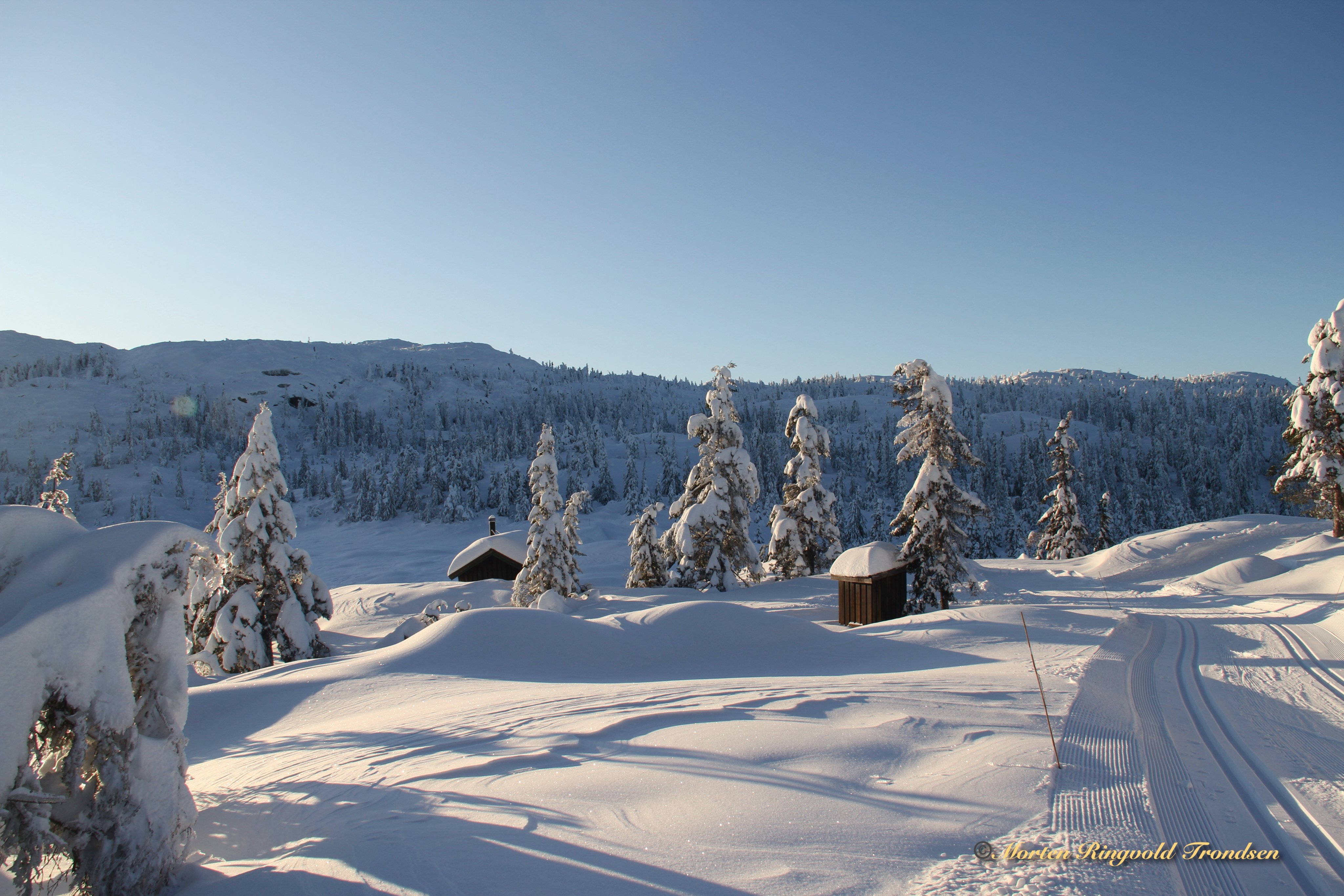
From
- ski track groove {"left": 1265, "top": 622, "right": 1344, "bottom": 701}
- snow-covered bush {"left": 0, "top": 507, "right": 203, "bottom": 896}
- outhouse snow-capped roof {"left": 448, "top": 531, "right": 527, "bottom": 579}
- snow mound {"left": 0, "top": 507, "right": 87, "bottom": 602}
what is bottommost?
outhouse snow-capped roof {"left": 448, "top": 531, "right": 527, "bottom": 579}

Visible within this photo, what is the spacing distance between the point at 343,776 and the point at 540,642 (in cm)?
768

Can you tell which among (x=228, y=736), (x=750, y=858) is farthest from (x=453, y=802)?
(x=228, y=736)

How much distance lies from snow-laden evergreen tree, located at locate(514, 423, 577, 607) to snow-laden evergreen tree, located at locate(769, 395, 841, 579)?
10.00 metres

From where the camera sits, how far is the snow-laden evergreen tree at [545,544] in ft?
91.0

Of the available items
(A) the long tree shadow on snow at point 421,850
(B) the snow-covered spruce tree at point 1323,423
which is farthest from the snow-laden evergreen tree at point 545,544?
(B) the snow-covered spruce tree at point 1323,423

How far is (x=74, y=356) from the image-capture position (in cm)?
19650

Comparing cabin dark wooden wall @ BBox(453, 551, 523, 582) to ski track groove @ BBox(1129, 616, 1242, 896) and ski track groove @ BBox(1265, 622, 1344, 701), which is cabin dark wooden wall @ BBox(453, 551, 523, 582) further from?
ski track groove @ BBox(1129, 616, 1242, 896)

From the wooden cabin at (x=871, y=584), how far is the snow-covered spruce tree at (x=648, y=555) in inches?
507

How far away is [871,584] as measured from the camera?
19.8m

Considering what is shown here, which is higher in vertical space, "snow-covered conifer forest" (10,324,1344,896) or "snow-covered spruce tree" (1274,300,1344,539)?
"snow-covered spruce tree" (1274,300,1344,539)

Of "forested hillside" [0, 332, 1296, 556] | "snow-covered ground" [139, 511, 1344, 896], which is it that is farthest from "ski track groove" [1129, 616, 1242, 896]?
"forested hillside" [0, 332, 1296, 556]

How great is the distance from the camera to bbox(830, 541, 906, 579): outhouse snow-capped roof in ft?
65.3

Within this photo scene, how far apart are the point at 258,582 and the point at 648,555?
17.2 metres

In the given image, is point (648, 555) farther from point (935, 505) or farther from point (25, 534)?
point (25, 534)
